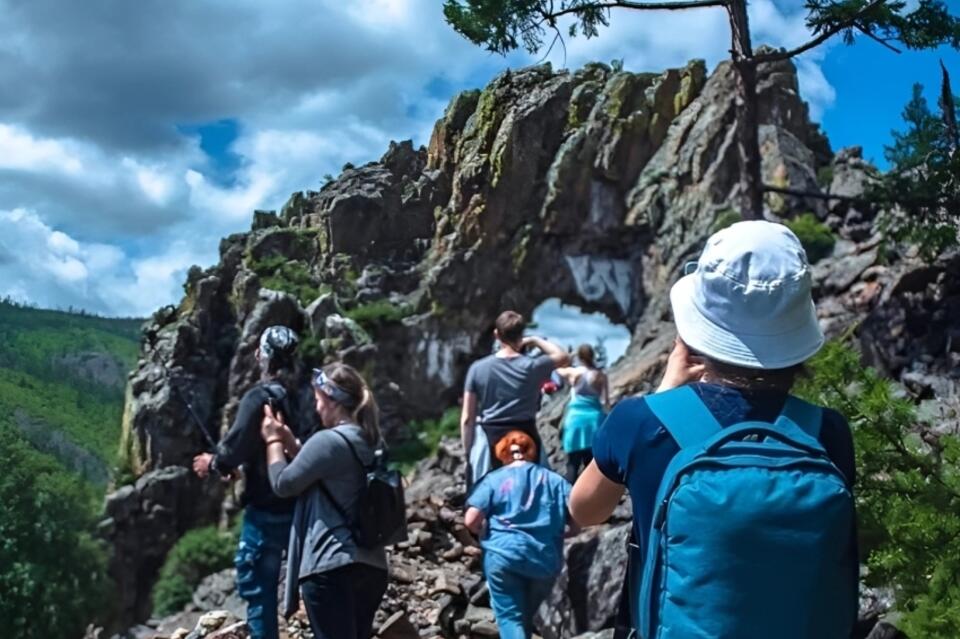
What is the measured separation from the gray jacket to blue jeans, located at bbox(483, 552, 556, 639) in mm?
987

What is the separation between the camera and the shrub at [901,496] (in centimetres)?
317

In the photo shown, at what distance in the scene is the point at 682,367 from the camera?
233cm

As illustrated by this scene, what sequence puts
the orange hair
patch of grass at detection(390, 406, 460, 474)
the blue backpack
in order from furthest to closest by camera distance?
1. patch of grass at detection(390, 406, 460, 474)
2. the orange hair
3. the blue backpack

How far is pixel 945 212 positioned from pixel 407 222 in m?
3.79

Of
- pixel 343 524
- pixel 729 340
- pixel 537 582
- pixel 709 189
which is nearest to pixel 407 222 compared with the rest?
pixel 537 582

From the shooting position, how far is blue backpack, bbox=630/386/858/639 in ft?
6.19

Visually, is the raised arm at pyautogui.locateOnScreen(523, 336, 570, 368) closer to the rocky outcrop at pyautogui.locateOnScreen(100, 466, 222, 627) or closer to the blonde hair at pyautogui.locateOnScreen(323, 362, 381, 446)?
the blonde hair at pyautogui.locateOnScreen(323, 362, 381, 446)

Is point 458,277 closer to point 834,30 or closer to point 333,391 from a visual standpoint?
point 834,30

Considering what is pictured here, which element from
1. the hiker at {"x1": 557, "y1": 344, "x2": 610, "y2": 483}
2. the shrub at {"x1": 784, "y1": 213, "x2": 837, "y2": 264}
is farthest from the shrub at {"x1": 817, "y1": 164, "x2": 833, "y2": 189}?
the hiker at {"x1": 557, "y1": 344, "x2": 610, "y2": 483}

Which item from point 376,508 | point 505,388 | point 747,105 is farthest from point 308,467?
point 747,105

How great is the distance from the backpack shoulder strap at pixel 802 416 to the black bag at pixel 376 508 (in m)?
2.35

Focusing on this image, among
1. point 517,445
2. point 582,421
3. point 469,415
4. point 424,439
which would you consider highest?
point 424,439

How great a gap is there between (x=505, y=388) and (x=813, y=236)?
10.6 meters

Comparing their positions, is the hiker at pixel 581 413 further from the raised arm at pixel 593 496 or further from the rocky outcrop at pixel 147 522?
the raised arm at pixel 593 496
